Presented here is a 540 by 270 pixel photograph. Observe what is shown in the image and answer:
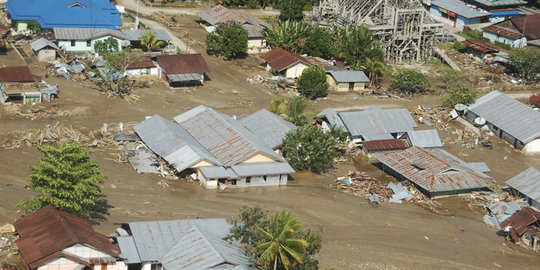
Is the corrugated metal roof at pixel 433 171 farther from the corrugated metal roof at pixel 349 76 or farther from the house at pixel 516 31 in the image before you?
the house at pixel 516 31

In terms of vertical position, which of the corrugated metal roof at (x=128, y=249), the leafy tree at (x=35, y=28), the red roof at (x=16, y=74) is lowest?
the corrugated metal roof at (x=128, y=249)

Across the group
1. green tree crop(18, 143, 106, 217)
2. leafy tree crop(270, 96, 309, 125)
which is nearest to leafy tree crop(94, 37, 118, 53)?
leafy tree crop(270, 96, 309, 125)

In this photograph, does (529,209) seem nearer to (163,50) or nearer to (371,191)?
(371,191)

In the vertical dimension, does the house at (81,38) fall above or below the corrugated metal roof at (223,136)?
above

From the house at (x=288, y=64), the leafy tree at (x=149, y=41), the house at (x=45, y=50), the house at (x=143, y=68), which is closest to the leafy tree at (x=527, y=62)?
the house at (x=288, y=64)

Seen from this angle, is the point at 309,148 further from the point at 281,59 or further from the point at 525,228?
the point at 281,59

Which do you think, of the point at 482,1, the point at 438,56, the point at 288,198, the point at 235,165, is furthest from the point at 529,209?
the point at 482,1

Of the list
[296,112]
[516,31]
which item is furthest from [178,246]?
[516,31]

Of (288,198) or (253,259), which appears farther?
(288,198)
